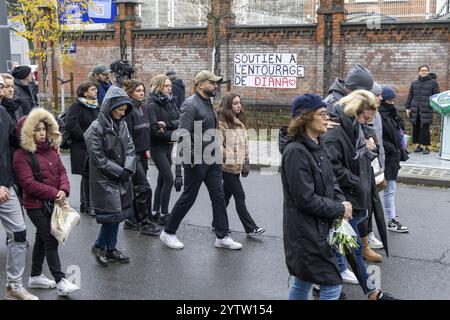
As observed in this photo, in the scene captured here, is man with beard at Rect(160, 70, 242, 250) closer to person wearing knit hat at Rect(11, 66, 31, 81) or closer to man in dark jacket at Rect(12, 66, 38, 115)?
man in dark jacket at Rect(12, 66, 38, 115)

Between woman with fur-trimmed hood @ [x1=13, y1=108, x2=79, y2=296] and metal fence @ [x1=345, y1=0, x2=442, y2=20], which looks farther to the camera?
metal fence @ [x1=345, y1=0, x2=442, y2=20]

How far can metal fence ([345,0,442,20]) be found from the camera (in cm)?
2869

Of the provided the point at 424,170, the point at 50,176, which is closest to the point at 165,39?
the point at 424,170

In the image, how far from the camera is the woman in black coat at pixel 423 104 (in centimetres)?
1300

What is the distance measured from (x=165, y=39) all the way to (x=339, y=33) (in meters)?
6.42

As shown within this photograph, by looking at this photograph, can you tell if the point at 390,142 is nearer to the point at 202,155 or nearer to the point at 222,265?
the point at 202,155

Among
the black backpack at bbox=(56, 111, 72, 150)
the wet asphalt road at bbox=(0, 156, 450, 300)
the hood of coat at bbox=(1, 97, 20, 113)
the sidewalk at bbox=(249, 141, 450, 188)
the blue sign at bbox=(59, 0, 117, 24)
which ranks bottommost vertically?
the wet asphalt road at bbox=(0, 156, 450, 300)

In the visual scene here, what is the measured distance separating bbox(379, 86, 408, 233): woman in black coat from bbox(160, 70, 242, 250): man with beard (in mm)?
1948

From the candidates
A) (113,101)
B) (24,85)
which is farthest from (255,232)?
(24,85)

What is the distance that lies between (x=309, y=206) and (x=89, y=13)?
15608 millimetres

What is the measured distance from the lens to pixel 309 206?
4051 millimetres

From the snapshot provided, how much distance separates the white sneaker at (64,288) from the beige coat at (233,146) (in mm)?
2354

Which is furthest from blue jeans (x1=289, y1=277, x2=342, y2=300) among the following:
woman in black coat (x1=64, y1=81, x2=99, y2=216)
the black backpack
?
the black backpack
